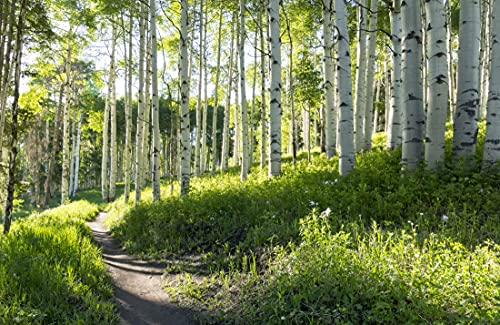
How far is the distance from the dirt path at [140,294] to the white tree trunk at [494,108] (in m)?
5.66

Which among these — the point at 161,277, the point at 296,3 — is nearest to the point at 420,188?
the point at 161,277

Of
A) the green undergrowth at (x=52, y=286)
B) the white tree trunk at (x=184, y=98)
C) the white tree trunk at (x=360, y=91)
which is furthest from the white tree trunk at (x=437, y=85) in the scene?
the white tree trunk at (x=184, y=98)

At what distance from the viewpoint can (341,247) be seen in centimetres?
389

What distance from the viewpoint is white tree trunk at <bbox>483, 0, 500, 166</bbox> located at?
566 cm

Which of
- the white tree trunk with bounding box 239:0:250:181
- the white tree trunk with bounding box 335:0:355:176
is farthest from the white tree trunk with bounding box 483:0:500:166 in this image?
the white tree trunk with bounding box 239:0:250:181

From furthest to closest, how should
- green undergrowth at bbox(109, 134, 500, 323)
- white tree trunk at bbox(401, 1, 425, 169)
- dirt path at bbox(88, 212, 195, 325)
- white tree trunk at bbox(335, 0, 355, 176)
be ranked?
1. white tree trunk at bbox(335, 0, 355, 176)
2. white tree trunk at bbox(401, 1, 425, 169)
3. dirt path at bbox(88, 212, 195, 325)
4. green undergrowth at bbox(109, 134, 500, 323)

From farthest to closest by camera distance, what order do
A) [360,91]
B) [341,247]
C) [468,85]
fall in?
[360,91], [468,85], [341,247]

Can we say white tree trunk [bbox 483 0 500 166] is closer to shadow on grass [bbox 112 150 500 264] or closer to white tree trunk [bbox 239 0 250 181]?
shadow on grass [bbox 112 150 500 264]

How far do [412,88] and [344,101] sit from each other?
1.37 m

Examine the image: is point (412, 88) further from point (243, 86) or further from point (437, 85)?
point (243, 86)

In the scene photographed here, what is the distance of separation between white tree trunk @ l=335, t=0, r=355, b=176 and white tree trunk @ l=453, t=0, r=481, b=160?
1979mm

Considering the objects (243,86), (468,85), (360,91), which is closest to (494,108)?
(468,85)

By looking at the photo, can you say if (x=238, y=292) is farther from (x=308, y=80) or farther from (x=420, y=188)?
(x=308, y=80)

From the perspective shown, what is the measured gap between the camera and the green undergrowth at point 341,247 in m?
3.02
